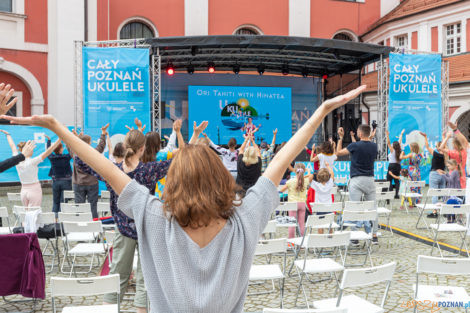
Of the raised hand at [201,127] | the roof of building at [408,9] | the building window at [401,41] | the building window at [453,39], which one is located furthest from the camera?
the building window at [401,41]

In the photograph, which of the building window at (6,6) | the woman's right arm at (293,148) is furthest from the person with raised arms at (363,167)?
the building window at (6,6)

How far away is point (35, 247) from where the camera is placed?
4.66 m

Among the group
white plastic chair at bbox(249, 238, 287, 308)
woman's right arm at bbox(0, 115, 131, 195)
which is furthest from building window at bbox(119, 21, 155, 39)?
woman's right arm at bbox(0, 115, 131, 195)

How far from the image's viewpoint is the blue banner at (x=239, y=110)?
62.2 ft

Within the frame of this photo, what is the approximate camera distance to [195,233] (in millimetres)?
1380

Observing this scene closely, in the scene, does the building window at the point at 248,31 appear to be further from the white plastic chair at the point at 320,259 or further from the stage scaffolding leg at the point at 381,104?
the white plastic chair at the point at 320,259

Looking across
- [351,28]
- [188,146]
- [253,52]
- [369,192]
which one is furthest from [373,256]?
[351,28]

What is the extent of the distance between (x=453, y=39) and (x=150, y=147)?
69.8 feet

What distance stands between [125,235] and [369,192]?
5.07 meters

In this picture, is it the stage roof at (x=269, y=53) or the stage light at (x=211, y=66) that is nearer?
the stage roof at (x=269, y=53)

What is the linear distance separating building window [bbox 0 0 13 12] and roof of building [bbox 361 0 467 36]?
670 inches

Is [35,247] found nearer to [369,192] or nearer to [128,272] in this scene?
[128,272]

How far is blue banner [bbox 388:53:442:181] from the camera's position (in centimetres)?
1435

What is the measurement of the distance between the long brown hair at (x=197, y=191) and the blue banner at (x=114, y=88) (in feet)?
37.6
